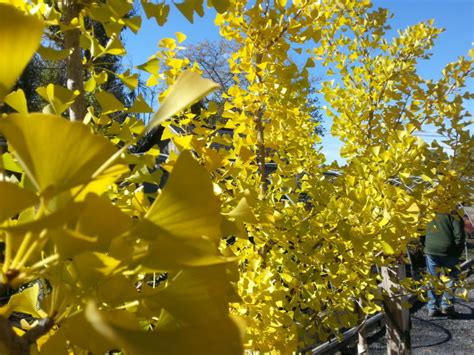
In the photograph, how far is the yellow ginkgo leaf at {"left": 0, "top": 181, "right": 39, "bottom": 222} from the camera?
0.67 ft

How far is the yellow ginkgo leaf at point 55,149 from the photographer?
0.66 feet

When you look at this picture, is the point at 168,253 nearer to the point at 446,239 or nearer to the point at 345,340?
the point at 345,340

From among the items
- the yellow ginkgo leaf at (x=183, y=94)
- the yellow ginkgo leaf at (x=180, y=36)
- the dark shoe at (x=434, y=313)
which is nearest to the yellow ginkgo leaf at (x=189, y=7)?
the yellow ginkgo leaf at (x=183, y=94)

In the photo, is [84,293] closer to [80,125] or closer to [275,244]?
[80,125]

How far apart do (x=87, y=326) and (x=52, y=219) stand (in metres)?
0.10

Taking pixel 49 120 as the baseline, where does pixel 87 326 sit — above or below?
below

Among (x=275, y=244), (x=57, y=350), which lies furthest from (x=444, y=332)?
(x=57, y=350)

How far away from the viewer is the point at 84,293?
0.25 m

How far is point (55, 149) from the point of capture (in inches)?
8.1

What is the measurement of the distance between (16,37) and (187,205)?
121 millimetres

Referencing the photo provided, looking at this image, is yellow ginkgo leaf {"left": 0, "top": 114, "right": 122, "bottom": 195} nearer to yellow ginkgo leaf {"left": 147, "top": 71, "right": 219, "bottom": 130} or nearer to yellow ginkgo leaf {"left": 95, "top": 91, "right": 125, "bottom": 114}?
yellow ginkgo leaf {"left": 147, "top": 71, "right": 219, "bottom": 130}

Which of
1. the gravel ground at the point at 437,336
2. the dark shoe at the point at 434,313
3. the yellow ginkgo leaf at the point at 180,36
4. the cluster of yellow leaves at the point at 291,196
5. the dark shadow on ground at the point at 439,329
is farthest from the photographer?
the dark shoe at the point at 434,313

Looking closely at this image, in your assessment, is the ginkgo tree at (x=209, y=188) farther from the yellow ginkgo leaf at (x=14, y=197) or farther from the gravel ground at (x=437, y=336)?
the gravel ground at (x=437, y=336)

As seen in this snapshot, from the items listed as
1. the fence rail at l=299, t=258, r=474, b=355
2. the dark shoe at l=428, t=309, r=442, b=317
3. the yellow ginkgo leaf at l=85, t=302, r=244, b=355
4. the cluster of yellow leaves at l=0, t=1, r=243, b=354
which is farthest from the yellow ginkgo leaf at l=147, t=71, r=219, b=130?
the dark shoe at l=428, t=309, r=442, b=317
